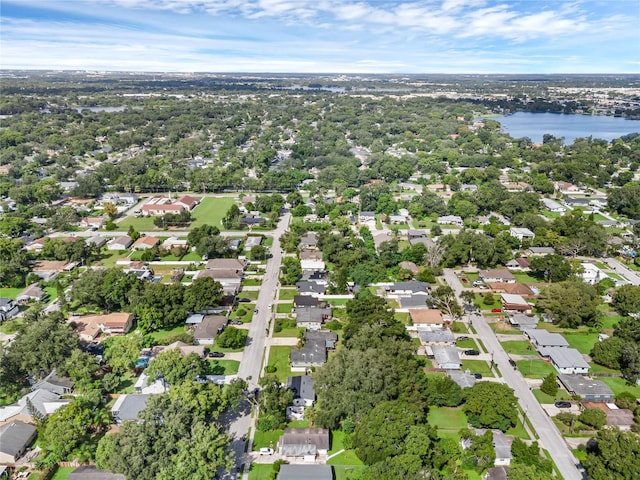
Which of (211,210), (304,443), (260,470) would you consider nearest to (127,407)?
(260,470)

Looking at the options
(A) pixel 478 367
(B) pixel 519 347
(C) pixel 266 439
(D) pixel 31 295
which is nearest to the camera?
(C) pixel 266 439

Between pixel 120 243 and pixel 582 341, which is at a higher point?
pixel 120 243

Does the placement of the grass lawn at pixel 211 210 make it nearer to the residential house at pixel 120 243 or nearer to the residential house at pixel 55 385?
the residential house at pixel 120 243

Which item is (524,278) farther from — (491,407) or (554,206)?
(554,206)

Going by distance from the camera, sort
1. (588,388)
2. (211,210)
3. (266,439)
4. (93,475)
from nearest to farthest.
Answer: (93,475) → (266,439) → (588,388) → (211,210)

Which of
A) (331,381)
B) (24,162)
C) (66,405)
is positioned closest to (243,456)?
(331,381)

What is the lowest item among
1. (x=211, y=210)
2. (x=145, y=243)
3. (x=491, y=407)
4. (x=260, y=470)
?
(x=260, y=470)

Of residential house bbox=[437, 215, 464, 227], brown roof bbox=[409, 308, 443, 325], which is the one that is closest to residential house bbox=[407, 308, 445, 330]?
brown roof bbox=[409, 308, 443, 325]
